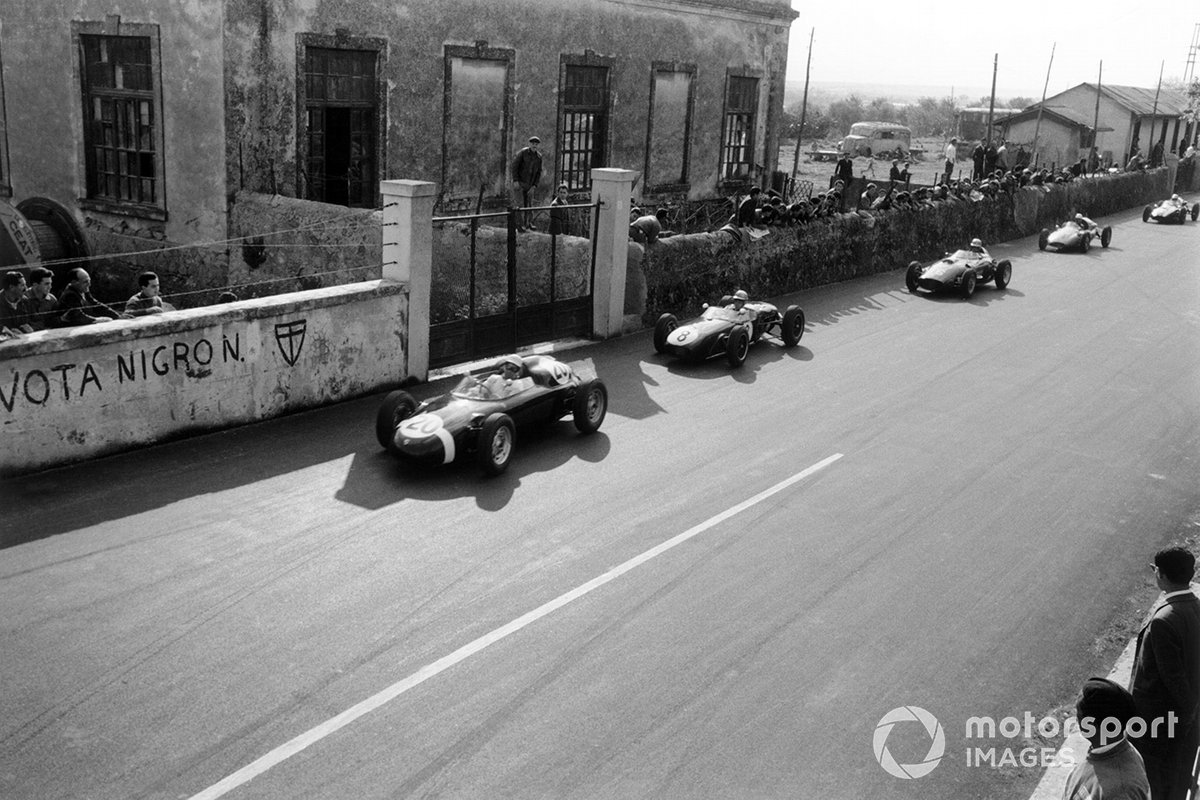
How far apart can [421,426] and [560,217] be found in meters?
10.1

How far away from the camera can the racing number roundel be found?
11648mm

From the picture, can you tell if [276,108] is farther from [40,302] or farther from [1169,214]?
[1169,214]

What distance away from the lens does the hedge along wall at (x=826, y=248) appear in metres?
20.0

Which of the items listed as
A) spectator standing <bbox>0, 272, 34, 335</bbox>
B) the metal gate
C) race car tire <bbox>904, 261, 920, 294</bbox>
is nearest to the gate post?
the metal gate

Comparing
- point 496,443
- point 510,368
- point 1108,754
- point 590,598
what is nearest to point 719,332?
point 510,368

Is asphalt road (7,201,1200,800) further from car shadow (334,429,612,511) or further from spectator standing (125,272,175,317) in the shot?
spectator standing (125,272,175,317)

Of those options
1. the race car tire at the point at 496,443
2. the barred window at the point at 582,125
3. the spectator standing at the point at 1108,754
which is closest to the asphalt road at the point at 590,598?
the race car tire at the point at 496,443

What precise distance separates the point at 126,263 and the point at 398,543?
13349 mm

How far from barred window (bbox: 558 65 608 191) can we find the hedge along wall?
5.74 m

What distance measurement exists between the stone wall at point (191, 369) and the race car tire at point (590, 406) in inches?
118

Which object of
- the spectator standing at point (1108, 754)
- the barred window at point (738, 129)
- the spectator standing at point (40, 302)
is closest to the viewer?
the spectator standing at point (1108, 754)

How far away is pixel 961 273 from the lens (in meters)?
24.2

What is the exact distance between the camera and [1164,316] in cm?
2333

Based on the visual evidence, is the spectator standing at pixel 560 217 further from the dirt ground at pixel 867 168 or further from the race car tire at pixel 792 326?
the dirt ground at pixel 867 168
